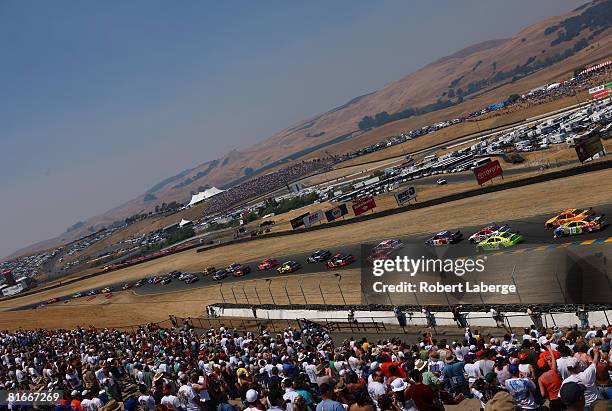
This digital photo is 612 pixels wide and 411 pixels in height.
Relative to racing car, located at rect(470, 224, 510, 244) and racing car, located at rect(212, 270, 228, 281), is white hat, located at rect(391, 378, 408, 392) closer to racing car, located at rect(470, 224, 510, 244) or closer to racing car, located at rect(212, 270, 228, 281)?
racing car, located at rect(470, 224, 510, 244)

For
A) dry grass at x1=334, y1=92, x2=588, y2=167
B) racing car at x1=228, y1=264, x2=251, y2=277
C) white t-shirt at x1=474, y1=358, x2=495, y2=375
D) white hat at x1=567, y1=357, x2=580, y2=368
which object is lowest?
dry grass at x1=334, y1=92, x2=588, y2=167

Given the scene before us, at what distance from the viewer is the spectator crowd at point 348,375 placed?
9469 mm

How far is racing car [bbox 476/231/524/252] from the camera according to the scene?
133 feet

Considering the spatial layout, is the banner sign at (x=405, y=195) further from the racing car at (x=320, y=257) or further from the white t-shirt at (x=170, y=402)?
the white t-shirt at (x=170, y=402)

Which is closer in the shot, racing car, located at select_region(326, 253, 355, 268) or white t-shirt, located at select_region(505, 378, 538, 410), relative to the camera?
white t-shirt, located at select_region(505, 378, 538, 410)

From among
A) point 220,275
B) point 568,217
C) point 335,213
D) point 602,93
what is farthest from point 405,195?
point 602,93

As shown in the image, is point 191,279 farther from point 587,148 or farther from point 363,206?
point 587,148

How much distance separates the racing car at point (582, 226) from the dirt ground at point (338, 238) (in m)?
7.53

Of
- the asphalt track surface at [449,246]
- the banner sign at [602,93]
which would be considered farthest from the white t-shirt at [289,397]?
the banner sign at [602,93]

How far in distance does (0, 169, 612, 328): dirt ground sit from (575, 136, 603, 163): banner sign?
26.0 ft

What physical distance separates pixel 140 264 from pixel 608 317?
4183 inches

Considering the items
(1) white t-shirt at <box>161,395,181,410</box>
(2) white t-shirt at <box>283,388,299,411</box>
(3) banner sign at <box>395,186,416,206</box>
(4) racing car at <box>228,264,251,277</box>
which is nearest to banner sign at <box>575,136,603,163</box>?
(3) banner sign at <box>395,186,416,206</box>

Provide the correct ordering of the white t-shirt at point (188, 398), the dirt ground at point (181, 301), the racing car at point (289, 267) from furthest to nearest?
the racing car at point (289, 267), the dirt ground at point (181, 301), the white t-shirt at point (188, 398)

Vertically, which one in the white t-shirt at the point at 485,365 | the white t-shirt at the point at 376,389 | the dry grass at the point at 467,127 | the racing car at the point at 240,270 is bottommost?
the dry grass at the point at 467,127
